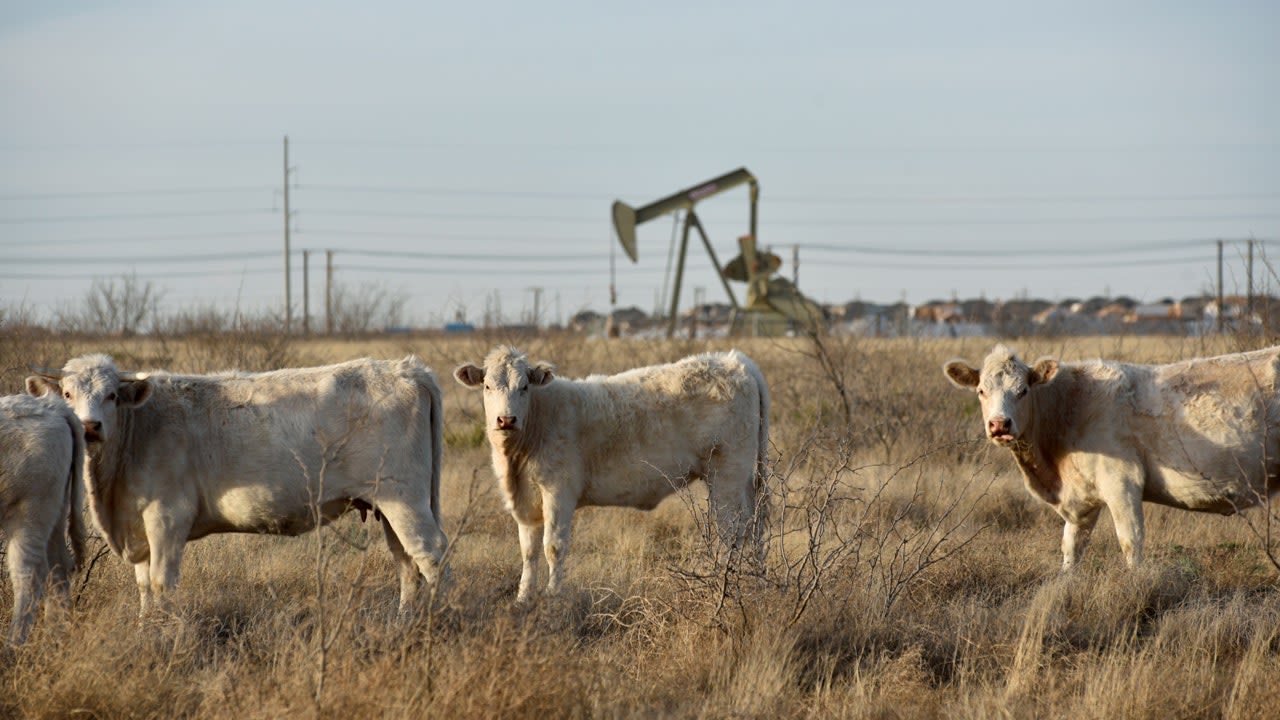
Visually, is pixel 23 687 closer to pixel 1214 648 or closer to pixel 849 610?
pixel 849 610

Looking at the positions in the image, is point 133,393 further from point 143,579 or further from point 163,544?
point 143,579

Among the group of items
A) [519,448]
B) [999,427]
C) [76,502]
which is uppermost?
[999,427]

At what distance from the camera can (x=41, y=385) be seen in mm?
7793

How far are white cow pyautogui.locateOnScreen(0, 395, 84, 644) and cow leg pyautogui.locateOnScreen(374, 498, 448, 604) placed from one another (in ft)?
5.85

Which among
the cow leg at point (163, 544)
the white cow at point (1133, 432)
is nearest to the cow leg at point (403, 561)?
the cow leg at point (163, 544)

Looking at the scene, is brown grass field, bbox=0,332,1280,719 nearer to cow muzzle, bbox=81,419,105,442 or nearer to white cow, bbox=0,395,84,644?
white cow, bbox=0,395,84,644

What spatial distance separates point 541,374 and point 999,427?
10.9ft

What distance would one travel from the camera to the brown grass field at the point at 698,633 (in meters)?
5.32

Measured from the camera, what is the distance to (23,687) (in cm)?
554

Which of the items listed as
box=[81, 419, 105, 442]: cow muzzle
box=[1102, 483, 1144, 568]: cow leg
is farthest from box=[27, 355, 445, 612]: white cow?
box=[1102, 483, 1144, 568]: cow leg

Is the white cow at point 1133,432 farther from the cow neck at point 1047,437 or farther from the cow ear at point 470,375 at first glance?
the cow ear at point 470,375

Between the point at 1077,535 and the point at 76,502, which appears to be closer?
the point at 76,502

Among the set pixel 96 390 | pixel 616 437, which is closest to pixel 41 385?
pixel 96 390

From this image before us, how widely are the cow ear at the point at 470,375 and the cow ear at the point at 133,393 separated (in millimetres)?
2268
